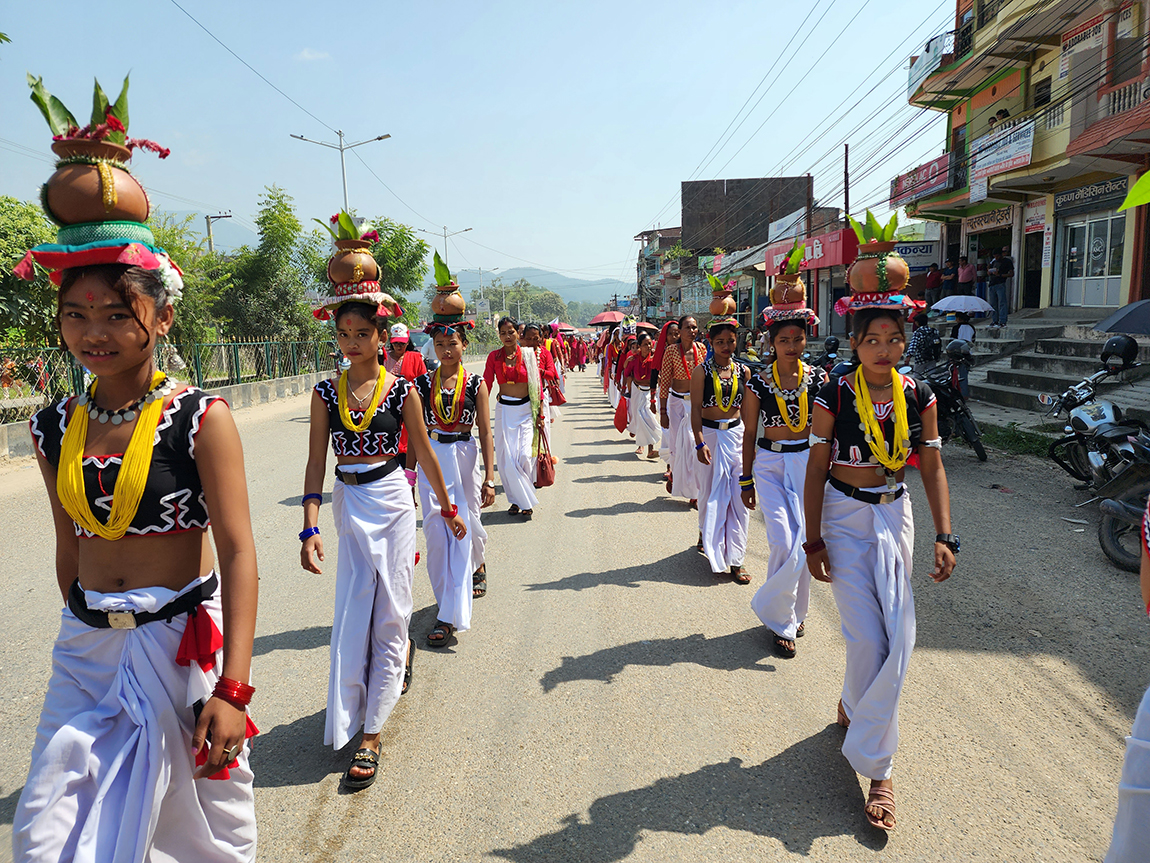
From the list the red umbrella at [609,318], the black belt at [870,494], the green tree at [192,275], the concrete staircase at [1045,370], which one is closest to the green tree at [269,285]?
the green tree at [192,275]

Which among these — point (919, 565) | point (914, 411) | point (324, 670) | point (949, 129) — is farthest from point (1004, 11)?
point (324, 670)

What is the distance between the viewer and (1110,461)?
6695 mm

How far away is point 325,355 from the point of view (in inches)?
1037

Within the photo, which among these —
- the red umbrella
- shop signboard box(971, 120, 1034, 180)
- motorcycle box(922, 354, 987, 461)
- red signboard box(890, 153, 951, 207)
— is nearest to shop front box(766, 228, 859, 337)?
red signboard box(890, 153, 951, 207)

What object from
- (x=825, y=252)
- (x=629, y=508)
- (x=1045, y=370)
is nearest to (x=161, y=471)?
(x=629, y=508)

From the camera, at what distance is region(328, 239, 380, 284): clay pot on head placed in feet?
11.3

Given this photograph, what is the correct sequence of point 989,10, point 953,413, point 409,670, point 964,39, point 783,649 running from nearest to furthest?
point 409,670, point 783,649, point 953,413, point 989,10, point 964,39

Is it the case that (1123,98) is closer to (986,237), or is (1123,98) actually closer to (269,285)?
(986,237)

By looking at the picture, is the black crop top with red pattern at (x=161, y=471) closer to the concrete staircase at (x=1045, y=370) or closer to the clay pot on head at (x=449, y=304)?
the clay pot on head at (x=449, y=304)

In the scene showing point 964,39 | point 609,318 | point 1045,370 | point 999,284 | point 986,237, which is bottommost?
point 1045,370

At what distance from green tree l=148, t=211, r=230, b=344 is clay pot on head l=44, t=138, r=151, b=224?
698 inches

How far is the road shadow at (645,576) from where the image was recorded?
18.2ft

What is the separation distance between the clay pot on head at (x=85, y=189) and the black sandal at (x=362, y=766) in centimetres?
232

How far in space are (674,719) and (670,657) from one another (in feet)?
2.29
